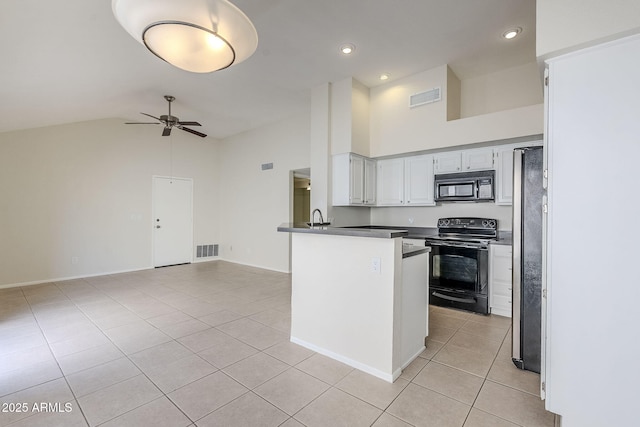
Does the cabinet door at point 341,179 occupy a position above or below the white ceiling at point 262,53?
below

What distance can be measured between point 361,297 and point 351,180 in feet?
8.09

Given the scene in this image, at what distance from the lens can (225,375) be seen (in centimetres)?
229

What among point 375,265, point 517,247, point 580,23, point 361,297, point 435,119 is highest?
point 435,119

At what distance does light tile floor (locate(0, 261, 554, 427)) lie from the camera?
1837 millimetres

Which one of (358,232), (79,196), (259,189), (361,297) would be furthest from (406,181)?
(79,196)

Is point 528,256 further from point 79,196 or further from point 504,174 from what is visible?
point 79,196

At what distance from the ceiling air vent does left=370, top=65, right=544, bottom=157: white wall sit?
57mm

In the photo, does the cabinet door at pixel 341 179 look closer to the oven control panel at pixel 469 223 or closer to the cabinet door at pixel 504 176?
the oven control panel at pixel 469 223

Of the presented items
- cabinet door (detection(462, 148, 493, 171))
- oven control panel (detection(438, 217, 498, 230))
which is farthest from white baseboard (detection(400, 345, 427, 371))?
cabinet door (detection(462, 148, 493, 171))

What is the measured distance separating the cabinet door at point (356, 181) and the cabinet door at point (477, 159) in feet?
5.08

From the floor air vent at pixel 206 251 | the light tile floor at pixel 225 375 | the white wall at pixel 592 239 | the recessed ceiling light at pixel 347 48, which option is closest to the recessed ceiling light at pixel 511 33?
the recessed ceiling light at pixel 347 48

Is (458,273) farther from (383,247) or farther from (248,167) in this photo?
(248,167)

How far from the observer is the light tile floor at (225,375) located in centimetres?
184

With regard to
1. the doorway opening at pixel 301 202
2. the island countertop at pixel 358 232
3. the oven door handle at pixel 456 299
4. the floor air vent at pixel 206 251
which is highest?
the doorway opening at pixel 301 202
